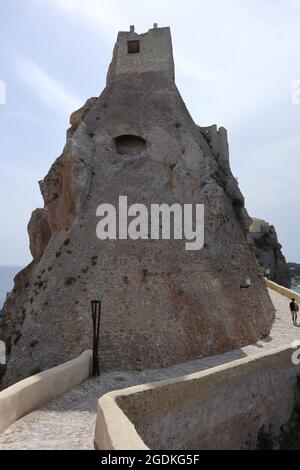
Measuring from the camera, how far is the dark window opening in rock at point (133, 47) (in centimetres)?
2697

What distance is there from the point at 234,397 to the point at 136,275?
23.6 feet

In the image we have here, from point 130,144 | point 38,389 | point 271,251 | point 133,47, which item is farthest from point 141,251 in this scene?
point 271,251

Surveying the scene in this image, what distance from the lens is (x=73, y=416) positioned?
11.2 m

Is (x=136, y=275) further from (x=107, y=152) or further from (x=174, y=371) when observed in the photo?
(x=107, y=152)

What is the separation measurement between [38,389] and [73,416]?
4.26ft

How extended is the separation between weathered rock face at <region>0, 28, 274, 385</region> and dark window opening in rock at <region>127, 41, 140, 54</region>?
88 millimetres

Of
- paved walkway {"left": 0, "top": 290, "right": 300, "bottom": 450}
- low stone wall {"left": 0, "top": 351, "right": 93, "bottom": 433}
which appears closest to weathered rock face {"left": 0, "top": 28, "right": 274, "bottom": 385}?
paved walkway {"left": 0, "top": 290, "right": 300, "bottom": 450}

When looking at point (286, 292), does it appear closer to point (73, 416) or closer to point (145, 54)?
point (145, 54)

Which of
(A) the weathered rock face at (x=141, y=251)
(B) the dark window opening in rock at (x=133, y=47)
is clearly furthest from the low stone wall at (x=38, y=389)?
(B) the dark window opening in rock at (x=133, y=47)

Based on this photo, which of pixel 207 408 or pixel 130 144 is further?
pixel 130 144

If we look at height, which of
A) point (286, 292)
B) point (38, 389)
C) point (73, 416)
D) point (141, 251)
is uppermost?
point (141, 251)

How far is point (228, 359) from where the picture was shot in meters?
17.5

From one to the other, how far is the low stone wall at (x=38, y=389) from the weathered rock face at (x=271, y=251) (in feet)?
118
